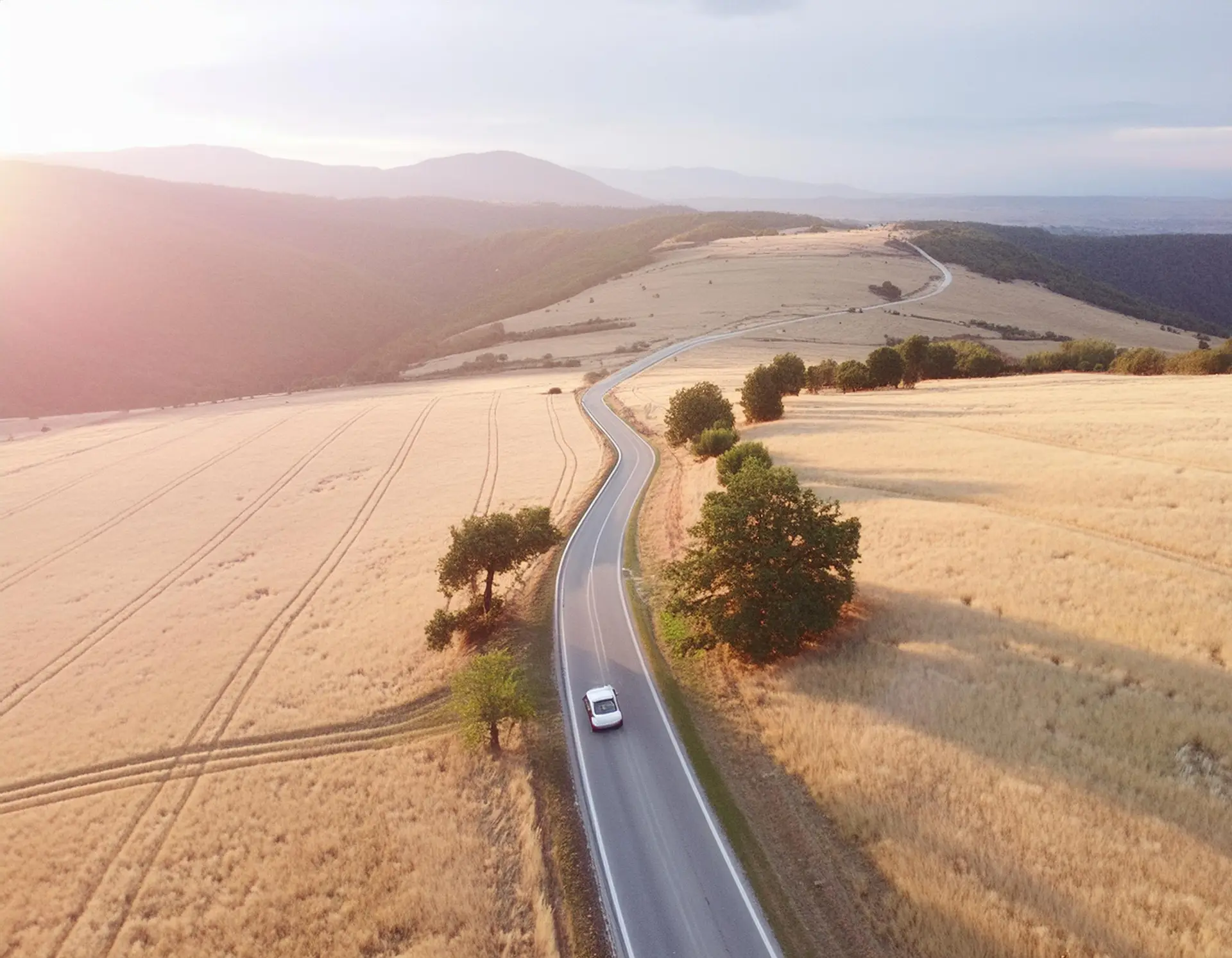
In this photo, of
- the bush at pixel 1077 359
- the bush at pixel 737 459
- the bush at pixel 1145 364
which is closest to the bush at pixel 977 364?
the bush at pixel 1077 359

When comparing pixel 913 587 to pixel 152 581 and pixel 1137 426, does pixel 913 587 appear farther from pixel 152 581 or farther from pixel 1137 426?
pixel 152 581

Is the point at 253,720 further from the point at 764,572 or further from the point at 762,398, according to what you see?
the point at 762,398

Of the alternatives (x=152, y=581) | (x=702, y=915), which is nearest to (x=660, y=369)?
(x=152, y=581)

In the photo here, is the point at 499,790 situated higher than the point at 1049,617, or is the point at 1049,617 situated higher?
the point at 1049,617

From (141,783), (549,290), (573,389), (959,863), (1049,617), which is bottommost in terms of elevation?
(141,783)

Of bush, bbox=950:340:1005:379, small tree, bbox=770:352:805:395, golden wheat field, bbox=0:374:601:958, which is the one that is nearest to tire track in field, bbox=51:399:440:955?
golden wheat field, bbox=0:374:601:958

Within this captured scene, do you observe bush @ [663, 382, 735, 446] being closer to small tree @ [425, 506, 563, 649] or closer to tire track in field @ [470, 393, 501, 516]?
tire track in field @ [470, 393, 501, 516]

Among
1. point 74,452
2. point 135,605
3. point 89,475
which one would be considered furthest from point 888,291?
point 135,605
